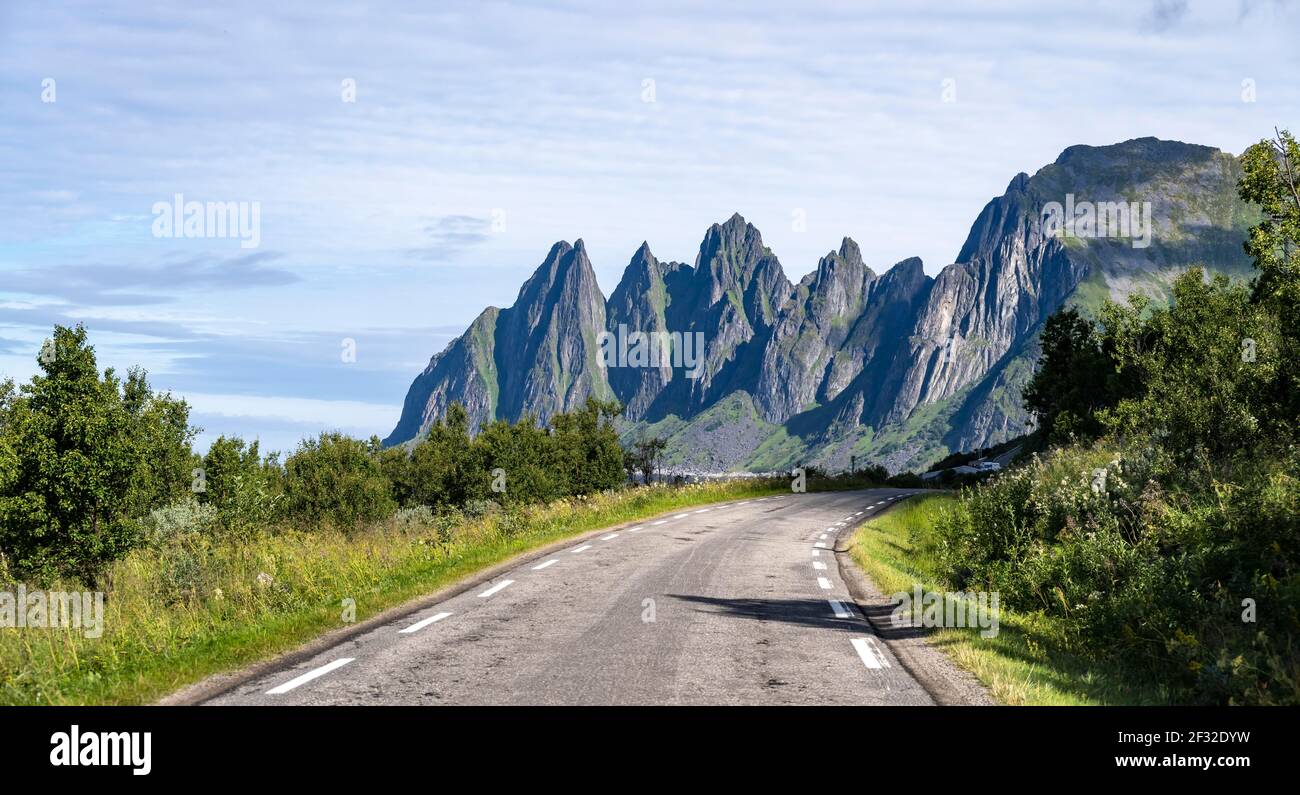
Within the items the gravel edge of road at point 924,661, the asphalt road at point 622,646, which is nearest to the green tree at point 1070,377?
the gravel edge of road at point 924,661

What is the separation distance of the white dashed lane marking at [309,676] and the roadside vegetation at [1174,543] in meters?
5.58

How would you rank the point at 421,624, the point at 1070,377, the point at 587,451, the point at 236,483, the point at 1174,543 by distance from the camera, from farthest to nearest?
the point at 587,451, the point at 1070,377, the point at 236,483, the point at 1174,543, the point at 421,624

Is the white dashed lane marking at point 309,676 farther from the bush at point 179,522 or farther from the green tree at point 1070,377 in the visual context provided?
the green tree at point 1070,377

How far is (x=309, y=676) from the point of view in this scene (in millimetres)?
7648

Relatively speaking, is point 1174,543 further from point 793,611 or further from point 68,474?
point 68,474

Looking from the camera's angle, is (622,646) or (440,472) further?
(440,472)

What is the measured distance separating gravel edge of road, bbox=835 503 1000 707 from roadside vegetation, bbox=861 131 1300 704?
0.22 meters

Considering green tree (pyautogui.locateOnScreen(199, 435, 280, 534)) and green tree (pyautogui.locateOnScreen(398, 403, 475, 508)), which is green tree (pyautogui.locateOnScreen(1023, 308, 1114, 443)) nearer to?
green tree (pyautogui.locateOnScreen(199, 435, 280, 534))

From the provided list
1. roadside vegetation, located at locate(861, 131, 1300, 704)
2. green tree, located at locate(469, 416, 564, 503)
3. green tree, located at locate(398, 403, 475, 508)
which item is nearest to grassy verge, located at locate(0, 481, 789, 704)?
roadside vegetation, located at locate(861, 131, 1300, 704)

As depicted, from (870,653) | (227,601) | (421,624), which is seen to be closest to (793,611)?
(870,653)

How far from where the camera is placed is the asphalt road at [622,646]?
7199 millimetres

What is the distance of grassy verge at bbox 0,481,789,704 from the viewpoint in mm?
7973

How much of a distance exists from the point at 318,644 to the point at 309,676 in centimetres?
172
